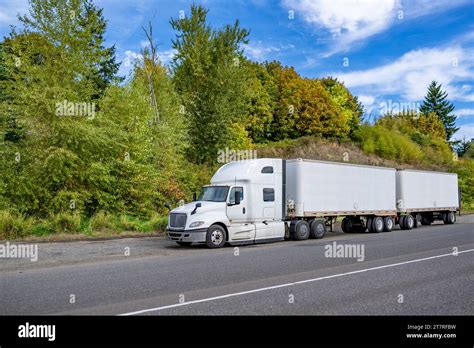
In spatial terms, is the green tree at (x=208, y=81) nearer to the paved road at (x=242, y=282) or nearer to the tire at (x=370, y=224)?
the tire at (x=370, y=224)

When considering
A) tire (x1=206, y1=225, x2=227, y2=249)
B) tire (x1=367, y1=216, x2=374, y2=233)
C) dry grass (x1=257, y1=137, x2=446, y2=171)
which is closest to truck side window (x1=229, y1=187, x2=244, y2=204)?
tire (x1=206, y1=225, x2=227, y2=249)

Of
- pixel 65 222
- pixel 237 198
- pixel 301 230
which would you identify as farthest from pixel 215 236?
pixel 65 222

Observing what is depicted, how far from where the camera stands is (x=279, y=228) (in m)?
18.6

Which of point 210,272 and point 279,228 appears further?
point 279,228

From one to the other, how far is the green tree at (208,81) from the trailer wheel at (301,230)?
14.0 meters

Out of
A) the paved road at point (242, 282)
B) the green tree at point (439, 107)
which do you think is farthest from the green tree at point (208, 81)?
the green tree at point (439, 107)

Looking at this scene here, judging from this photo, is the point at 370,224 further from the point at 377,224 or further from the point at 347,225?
the point at 347,225

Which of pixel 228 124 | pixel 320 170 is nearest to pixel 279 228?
pixel 320 170

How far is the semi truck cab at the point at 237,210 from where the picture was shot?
53.2 ft

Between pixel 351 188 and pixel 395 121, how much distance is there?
53024 millimetres

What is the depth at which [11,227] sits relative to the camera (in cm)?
1816

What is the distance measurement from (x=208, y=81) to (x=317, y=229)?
16668 millimetres
